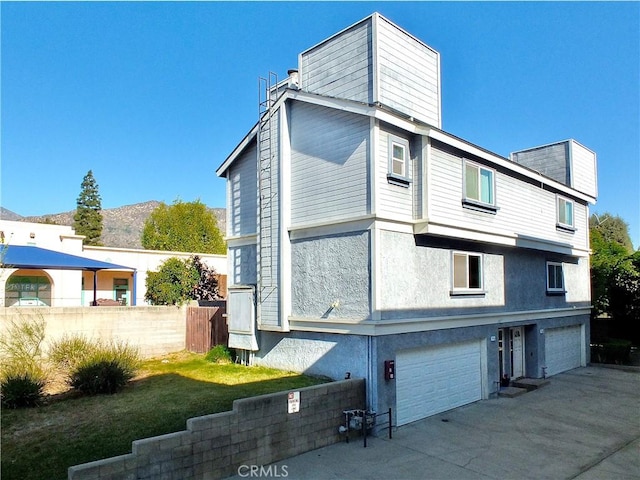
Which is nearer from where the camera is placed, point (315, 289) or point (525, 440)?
point (525, 440)

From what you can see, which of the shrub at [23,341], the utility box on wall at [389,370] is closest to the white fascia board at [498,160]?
the utility box on wall at [389,370]

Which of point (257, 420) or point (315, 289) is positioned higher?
point (315, 289)

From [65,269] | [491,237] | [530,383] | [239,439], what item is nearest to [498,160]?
[491,237]

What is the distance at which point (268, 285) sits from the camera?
44.4ft

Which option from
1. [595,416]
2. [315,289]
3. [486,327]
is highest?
→ [315,289]

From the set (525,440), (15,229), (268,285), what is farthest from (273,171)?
(15,229)

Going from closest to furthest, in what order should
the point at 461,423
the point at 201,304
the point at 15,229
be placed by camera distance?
1. the point at 461,423
2. the point at 201,304
3. the point at 15,229

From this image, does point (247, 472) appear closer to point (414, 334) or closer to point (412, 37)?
point (414, 334)

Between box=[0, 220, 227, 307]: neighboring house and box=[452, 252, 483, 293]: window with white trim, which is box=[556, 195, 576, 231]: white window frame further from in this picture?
box=[0, 220, 227, 307]: neighboring house

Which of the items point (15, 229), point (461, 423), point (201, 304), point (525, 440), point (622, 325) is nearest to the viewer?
point (525, 440)

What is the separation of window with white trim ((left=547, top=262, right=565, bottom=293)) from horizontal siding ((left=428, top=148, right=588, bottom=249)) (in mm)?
1072

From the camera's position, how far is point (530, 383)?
641 inches

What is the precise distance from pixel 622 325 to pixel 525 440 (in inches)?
660

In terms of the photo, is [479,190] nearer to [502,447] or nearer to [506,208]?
[506,208]
